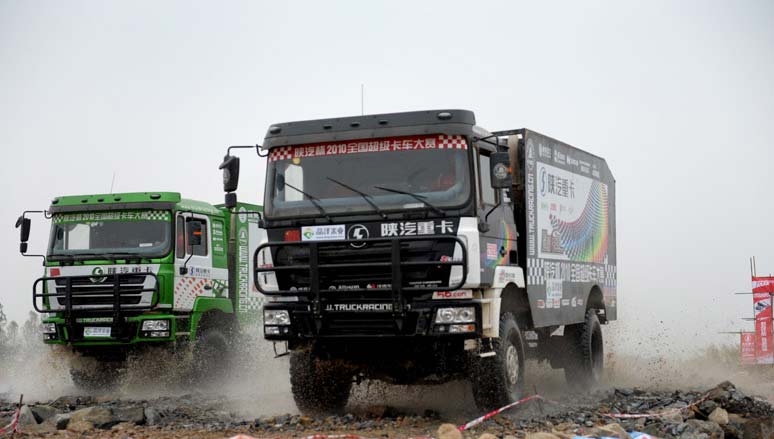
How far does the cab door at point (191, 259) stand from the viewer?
1548 centimetres

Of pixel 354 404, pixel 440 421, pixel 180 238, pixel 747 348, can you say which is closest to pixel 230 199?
pixel 354 404

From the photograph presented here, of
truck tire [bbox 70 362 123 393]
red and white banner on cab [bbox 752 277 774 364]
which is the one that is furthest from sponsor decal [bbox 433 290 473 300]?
red and white banner on cab [bbox 752 277 774 364]

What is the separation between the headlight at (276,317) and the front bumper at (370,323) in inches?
1.6

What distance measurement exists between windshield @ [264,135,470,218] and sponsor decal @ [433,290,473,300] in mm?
839

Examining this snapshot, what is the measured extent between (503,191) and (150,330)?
6627 millimetres

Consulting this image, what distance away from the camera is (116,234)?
15.3 m

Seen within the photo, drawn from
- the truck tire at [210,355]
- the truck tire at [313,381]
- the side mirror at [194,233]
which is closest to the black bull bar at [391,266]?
the truck tire at [313,381]

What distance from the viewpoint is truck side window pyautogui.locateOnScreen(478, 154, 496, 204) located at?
411 inches

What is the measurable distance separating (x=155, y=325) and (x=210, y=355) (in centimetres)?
163

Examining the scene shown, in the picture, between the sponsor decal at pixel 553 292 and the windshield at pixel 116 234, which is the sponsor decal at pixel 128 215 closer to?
the windshield at pixel 116 234

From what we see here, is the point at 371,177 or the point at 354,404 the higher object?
the point at 371,177

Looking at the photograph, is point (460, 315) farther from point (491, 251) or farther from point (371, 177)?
point (371, 177)

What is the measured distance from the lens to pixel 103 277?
49.3 ft

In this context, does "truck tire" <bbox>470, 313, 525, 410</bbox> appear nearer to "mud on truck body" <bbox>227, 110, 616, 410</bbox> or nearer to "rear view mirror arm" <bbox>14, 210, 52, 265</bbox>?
"mud on truck body" <bbox>227, 110, 616, 410</bbox>
